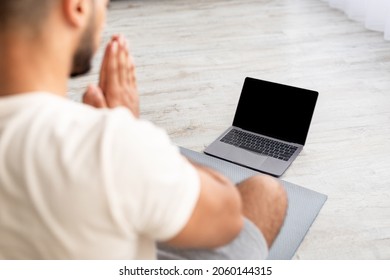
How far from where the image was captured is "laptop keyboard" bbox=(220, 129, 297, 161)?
5.59 feet

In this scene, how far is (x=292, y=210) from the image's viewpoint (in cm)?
150

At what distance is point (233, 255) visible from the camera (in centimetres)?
97

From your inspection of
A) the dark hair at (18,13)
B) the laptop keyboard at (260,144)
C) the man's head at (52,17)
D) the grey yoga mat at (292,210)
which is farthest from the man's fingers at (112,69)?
the laptop keyboard at (260,144)

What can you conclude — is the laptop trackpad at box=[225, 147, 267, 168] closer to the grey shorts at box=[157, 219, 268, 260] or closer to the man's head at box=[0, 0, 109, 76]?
the grey shorts at box=[157, 219, 268, 260]

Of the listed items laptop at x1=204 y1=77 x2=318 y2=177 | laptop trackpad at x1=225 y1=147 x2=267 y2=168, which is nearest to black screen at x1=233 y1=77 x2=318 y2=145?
laptop at x1=204 y1=77 x2=318 y2=177

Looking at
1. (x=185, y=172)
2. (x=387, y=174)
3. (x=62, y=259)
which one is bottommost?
(x=387, y=174)

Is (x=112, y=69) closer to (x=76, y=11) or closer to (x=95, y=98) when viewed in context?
(x=95, y=98)

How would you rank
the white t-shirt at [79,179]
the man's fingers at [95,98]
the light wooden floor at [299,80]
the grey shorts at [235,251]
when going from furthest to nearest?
the light wooden floor at [299,80]
the man's fingers at [95,98]
the grey shorts at [235,251]
the white t-shirt at [79,179]

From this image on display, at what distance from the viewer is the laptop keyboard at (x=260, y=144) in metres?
1.70

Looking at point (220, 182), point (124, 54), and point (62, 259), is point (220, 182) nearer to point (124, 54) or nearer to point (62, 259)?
point (62, 259)

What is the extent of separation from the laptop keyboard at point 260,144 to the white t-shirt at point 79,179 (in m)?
1.06

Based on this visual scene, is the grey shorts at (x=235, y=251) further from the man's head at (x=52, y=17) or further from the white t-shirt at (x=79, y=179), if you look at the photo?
the man's head at (x=52, y=17)
